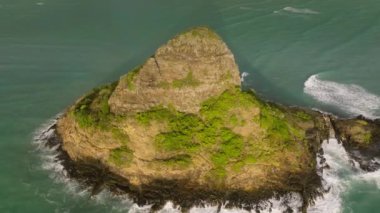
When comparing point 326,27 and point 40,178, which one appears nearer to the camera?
point 40,178

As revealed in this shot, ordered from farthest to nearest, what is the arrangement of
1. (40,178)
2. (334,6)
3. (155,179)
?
(334,6)
(40,178)
(155,179)

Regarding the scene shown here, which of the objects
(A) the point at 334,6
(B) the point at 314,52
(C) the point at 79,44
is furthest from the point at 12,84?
(A) the point at 334,6

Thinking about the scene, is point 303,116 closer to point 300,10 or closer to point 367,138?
point 367,138

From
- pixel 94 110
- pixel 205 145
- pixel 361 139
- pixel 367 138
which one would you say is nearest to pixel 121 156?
pixel 94 110

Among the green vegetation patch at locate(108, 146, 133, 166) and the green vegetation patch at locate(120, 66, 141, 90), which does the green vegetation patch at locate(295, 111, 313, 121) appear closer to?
the green vegetation patch at locate(120, 66, 141, 90)

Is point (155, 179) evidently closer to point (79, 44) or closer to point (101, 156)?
point (101, 156)

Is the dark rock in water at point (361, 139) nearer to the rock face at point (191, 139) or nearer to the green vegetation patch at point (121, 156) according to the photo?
the rock face at point (191, 139)

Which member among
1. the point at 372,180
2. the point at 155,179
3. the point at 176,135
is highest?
the point at 176,135

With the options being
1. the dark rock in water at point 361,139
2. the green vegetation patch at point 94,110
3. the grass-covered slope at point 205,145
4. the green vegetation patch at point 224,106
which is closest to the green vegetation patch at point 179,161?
the grass-covered slope at point 205,145
